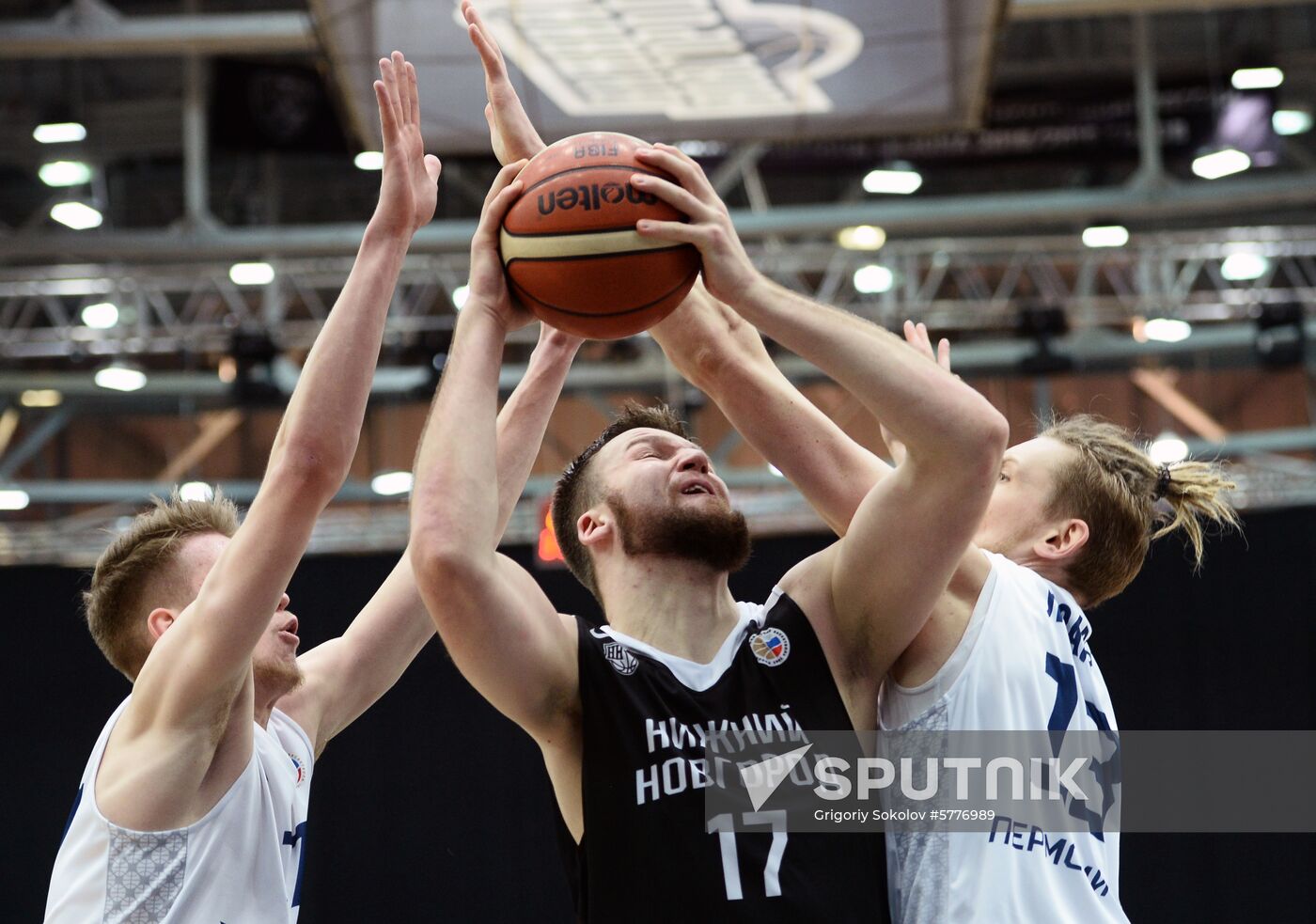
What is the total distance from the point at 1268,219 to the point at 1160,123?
123 inches

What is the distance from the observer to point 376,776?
201 inches

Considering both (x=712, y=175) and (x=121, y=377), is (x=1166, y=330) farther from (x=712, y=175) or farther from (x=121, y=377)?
(x=121, y=377)

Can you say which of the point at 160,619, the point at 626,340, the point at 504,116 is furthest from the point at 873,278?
the point at 160,619

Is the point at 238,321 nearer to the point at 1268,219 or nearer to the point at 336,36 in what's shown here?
the point at 336,36

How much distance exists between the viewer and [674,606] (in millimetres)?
2535

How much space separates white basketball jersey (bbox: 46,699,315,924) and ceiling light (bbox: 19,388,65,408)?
12.7 m

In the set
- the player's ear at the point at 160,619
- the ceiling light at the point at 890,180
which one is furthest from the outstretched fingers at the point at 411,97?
the ceiling light at the point at 890,180

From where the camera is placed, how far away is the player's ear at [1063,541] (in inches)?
111

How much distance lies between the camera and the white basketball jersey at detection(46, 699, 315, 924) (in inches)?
95.1

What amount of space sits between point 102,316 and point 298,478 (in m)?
10.5

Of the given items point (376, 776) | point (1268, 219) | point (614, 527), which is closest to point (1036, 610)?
point (614, 527)

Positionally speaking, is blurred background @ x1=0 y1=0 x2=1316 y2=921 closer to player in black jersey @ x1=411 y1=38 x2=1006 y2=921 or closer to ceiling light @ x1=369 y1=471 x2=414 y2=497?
ceiling light @ x1=369 y1=471 x2=414 y2=497

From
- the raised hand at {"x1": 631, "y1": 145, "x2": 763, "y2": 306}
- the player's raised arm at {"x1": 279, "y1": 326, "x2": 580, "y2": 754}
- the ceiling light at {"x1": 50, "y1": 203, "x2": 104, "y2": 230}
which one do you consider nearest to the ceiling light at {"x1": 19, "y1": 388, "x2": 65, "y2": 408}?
the ceiling light at {"x1": 50, "y1": 203, "x2": 104, "y2": 230}

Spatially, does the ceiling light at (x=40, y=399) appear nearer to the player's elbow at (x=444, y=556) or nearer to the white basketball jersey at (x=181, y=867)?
the white basketball jersey at (x=181, y=867)
